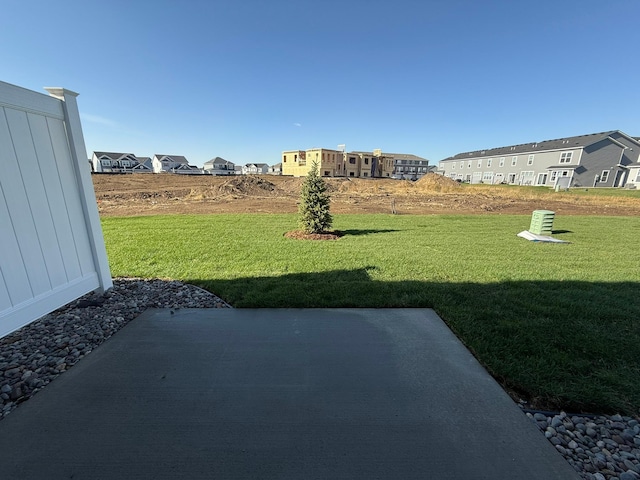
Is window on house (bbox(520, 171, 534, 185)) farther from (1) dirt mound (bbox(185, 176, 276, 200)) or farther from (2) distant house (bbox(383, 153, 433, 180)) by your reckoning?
(2) distant house (bbox(383, 153, 433, 180))

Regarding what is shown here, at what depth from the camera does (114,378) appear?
2311 mm

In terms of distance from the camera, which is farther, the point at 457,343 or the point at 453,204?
the point at 453,204

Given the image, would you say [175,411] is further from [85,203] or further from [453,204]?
[453,204]

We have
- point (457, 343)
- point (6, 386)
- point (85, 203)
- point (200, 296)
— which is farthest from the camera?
point (200, 296)

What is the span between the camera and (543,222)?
796 cm

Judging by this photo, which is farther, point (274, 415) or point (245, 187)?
point (245, 187)

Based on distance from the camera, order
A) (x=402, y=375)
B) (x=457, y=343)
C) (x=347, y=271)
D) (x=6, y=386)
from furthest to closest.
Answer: (x=347, y=271)
(x=457, y=343)
(x=402, y=375)
(x=6, y=386)

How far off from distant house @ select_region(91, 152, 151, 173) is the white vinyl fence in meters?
67.0

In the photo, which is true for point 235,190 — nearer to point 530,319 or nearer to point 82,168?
point 82,168

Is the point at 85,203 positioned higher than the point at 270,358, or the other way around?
the point at 85,203

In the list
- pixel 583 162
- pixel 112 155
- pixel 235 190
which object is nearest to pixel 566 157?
pixel 583 162

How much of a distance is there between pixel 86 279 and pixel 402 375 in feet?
11.8

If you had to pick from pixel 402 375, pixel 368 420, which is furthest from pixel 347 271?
pixel 368 420

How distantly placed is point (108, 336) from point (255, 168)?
89.9m
